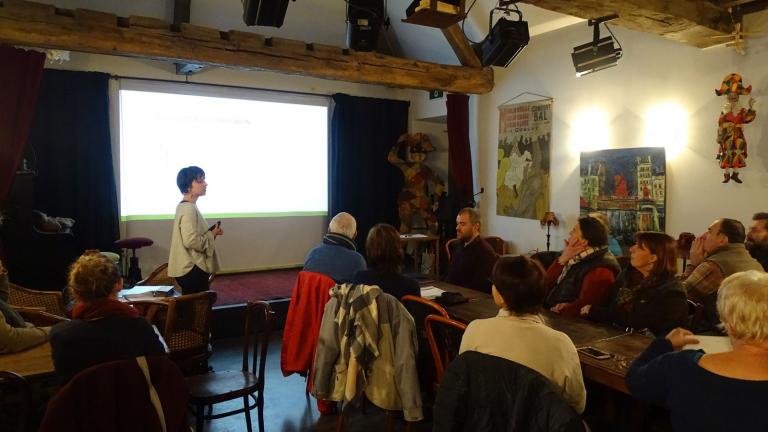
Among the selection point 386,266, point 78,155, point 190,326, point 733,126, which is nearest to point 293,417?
point 190,326

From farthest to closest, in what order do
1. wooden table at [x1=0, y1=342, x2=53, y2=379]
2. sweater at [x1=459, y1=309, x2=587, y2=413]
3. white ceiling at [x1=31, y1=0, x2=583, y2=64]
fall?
white ceiling at [x1=31, y1=0, x2=583, y2=64]
wooden table at [x1=0, y1=342, x2=53, y2=379]
sweater at [x1=459, y1=309, x2=587, y2=413]

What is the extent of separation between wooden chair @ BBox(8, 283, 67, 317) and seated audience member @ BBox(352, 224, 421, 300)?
6.36ft

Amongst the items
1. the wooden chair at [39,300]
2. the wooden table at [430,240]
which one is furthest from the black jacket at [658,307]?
the wooden table at [430,240]

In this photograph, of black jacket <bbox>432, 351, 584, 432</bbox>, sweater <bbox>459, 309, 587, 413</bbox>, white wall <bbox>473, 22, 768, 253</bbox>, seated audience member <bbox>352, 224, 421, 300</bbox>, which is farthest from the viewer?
white wall <bbox>473, 22, 768, 253</bbox>

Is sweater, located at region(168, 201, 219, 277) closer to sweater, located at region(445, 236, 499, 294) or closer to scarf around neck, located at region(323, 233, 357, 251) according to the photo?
scarf around neck, located at region(323, 233, 357, 251)

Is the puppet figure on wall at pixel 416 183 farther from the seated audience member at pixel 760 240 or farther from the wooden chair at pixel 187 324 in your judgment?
the wooden chair at pixel 187 324

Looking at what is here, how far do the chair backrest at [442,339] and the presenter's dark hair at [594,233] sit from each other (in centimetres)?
109

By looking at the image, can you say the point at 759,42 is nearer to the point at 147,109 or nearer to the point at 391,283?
the point at 391,283

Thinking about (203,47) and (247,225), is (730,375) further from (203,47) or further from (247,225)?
(247,225)

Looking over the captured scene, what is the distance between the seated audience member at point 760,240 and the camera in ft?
11.9

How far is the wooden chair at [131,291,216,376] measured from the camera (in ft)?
8.98

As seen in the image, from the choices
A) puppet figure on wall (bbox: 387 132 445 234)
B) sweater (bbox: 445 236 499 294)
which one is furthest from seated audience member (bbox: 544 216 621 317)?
puppet figure on wall (bbox: 387 132 445 234)

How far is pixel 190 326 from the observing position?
2850mm

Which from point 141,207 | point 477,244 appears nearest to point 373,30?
point 477,244
